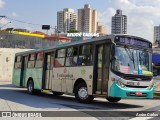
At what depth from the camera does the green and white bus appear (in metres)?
13.8

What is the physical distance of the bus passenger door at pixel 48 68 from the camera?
19.7 metres

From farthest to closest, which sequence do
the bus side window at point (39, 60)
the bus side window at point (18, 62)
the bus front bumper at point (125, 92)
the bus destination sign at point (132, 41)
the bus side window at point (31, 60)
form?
the bus side window at point (18, 62) → the bus side window at point (31, 60) → the bus side window at point (39, 60) → the bus destination sign at point (132, 41) → the bus front bumper at point (125, 92)

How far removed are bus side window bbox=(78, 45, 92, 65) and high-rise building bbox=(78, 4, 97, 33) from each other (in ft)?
324

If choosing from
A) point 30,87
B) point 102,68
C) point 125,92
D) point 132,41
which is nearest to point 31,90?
point 30,87

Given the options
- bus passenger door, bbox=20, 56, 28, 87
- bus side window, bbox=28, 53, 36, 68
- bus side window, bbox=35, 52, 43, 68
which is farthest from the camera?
bus passenger door, bbox=20, 56, 28, 87

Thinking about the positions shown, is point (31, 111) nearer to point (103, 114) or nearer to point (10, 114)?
point (10, 114)

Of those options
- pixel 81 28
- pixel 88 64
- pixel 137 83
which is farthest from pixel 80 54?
pixel 81 28

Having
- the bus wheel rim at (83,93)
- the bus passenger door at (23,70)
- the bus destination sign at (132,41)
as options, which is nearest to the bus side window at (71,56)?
the bus wheel rim at (83,93)

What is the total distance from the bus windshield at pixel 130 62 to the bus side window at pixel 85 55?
1.72 meters

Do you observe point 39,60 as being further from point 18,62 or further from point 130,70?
point 130,70

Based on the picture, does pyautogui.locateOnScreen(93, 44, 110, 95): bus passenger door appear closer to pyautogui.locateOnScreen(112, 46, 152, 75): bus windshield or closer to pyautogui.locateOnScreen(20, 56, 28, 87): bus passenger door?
pyautogui.locateOnScreen(112, 46, 152, 75): bus windshield

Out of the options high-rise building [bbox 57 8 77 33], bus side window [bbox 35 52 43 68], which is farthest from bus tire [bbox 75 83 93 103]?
high-rise building [bbox 57 8 77 33]

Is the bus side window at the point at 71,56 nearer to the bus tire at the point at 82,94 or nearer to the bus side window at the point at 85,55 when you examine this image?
the bus side window at the point at 85,55

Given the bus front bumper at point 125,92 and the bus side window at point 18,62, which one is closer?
the bus front bumper at point 125,92
